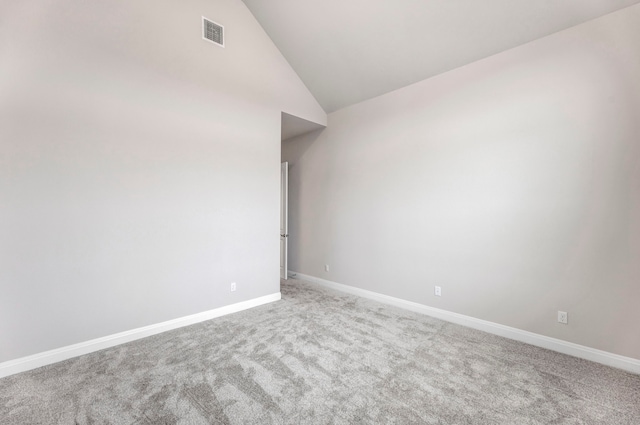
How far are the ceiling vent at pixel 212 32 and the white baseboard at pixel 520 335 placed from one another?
13.1 feet

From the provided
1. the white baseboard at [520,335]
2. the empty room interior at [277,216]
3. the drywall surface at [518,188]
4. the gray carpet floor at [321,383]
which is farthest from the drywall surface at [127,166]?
the white baseboard at [520,335]

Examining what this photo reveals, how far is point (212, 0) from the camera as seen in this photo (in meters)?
3.37

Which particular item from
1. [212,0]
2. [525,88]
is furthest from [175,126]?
[525,88]

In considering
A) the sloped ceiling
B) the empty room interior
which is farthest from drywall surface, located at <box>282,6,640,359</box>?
the sloped ceiling

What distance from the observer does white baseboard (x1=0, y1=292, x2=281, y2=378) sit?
2.25m

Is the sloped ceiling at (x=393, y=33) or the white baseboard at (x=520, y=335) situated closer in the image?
the white baseboard at (x=520, y=335)

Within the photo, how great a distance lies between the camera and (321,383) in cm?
209

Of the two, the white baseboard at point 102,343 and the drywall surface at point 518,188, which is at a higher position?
the drywall surface at point 518,188

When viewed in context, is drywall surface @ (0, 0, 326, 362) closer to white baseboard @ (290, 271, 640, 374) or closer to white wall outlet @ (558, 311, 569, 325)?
white baseboard @ (290, 271, 640, 374)

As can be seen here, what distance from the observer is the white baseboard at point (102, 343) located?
2246 mm

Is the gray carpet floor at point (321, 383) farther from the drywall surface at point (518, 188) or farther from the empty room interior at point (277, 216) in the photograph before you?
the drywall surface at point (518, 188)

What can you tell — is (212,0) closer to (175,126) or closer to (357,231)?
(175,126)

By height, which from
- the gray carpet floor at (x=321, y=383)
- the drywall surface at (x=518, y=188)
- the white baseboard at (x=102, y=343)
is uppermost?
the drywall surface at (x=518, y=188)

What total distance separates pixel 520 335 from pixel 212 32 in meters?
4.91
